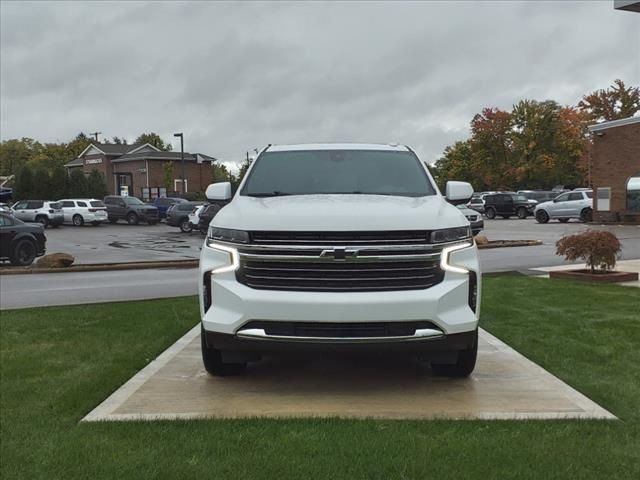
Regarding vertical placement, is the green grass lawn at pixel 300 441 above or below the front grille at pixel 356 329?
below

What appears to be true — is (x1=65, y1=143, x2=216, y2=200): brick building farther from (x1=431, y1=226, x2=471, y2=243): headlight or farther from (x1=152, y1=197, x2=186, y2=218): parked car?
(x1=431, y1=226, x2=471, y2=243): headlight

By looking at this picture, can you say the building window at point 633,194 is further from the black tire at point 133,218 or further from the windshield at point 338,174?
the windshield at point 338,174

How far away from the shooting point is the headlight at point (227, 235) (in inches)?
187

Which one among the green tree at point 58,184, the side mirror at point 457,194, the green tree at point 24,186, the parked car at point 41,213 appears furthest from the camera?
the green tree at point 58,184

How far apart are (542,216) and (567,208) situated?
1414mm

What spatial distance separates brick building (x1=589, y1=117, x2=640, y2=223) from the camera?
116ft

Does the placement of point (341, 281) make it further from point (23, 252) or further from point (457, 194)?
point (23, 252)

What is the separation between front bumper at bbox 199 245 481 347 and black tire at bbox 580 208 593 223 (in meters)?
35.7

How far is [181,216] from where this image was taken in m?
38.2

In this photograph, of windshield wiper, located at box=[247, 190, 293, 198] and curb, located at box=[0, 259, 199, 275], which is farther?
curb, located at box=[0, 259, 199, 275]

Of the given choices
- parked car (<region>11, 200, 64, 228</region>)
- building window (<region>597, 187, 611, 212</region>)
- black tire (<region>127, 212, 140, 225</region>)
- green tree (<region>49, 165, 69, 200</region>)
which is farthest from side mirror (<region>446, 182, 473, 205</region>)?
green tree (<region>49, 165, 69, 200</region>)

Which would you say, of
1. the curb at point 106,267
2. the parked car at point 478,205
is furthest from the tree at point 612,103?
the curb at point 106,267

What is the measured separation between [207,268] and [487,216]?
4572 centimetres

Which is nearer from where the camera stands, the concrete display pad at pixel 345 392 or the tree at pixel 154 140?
the concrete display pad at pixel 345 392
